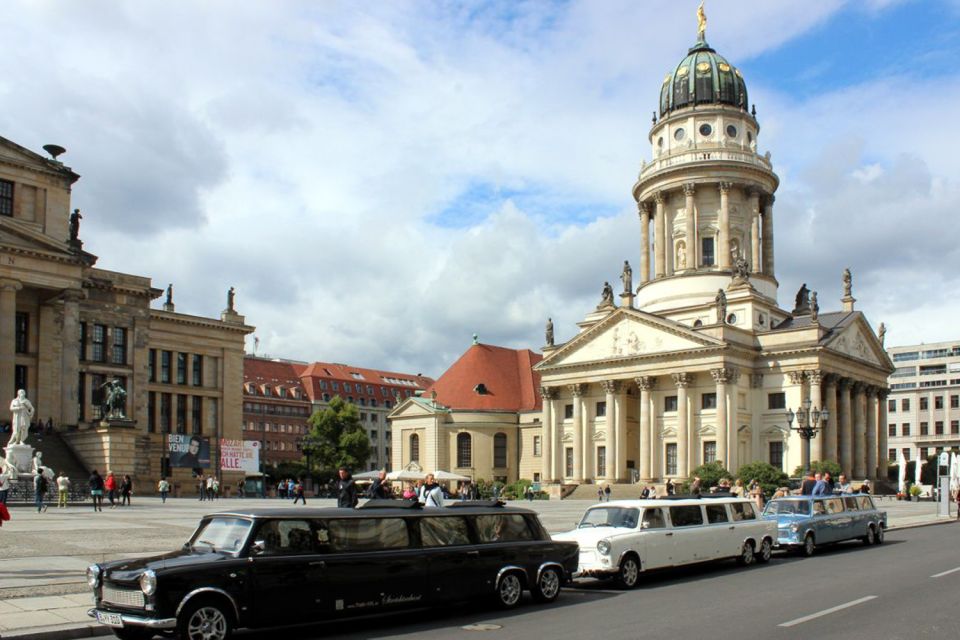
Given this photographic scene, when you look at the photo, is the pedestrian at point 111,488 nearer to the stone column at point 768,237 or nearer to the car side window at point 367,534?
the car side window at point 367,534

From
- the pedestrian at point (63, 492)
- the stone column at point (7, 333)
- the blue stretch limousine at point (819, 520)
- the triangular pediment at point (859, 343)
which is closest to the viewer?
the blue stretch limousine at point (819, 520)

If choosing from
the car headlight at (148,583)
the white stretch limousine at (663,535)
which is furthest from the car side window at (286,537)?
the white stretch limousine at (663,535)

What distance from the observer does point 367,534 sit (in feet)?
43.3

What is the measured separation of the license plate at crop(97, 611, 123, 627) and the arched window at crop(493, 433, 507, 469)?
7613cm

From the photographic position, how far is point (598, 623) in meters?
13.0

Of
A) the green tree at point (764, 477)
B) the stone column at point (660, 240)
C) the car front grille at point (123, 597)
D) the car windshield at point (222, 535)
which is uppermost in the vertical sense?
the stone column at point (660, 240)

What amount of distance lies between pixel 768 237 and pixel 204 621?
7660 centimetres

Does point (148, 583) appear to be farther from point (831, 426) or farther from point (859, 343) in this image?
point (859, 343)

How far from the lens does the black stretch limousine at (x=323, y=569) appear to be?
37.0 feet

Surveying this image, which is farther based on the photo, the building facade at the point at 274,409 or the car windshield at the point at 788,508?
the building facade at the point at 274,409

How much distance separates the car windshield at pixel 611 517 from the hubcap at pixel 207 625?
853 centimetres

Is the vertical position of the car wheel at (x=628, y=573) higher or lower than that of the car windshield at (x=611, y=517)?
lower

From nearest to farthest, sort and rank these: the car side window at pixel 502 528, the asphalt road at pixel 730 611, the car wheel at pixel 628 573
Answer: the asphalt road at pixel 730 611
the car side window at pixel 502 528
the car wheel at pixel 628 573

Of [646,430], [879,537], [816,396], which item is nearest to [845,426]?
[816,396]
